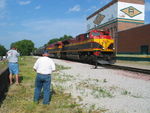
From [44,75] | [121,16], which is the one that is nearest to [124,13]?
[121,16]

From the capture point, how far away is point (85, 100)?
6.21m

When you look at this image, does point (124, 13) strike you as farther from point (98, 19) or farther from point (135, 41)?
point (135, 41)

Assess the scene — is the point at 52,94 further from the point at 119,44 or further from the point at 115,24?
the point at 115,24

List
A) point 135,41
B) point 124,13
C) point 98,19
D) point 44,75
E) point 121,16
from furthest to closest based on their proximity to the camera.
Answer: point 98,19 → point 124,13 → point 121,16 → point 135,41 → point 44,75

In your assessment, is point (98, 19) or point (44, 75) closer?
point (44, 75)

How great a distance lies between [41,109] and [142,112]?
9.17ft

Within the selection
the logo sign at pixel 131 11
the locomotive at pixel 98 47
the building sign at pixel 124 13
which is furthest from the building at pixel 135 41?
the locomotive at pixel 98 47

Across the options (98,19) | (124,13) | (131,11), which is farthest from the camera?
(98,19)

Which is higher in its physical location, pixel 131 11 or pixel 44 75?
pixel 131 11

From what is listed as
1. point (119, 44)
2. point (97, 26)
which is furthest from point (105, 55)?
point (97, 26)

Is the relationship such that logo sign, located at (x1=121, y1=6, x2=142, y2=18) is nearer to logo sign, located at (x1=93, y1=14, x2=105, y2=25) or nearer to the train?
logo sign, located at (x1=93, y1=14, x2=105, y2=25)

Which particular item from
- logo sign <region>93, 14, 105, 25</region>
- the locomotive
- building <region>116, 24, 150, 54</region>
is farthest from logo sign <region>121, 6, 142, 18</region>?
the locomotive

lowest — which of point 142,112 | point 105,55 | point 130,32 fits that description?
point 142,112

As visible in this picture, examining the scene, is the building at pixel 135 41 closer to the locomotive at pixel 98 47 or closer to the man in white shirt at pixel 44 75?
the locomotive at pixel 98 47
